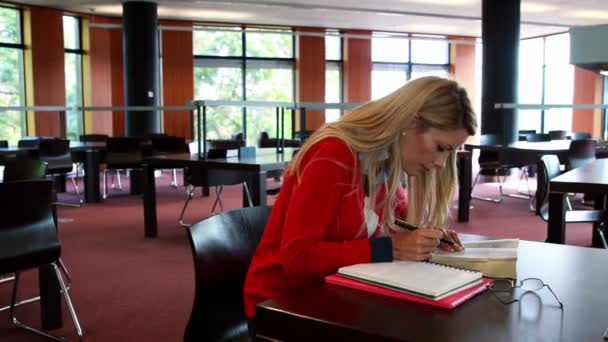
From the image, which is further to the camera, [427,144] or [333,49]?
[333,49]

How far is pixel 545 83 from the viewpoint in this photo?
1375cm

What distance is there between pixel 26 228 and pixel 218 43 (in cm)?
990

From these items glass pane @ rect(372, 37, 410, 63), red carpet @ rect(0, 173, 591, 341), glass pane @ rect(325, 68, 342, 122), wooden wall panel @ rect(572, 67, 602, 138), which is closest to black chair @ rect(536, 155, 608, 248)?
red carpet @ rect(0, 173, 591, 341)

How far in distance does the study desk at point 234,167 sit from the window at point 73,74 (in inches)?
250

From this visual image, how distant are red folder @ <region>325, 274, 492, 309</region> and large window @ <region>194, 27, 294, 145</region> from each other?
10802 mm

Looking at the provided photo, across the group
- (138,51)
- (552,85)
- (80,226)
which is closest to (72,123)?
(138,51)

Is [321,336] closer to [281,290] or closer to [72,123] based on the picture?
[281,290]

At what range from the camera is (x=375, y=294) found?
116 centimetres

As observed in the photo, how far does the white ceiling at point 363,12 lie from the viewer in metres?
9.81

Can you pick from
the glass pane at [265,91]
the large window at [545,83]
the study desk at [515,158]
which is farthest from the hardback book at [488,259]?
the large window at [545,83]

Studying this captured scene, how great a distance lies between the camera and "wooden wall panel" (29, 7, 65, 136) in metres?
10.0

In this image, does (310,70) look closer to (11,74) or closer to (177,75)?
(177,75)

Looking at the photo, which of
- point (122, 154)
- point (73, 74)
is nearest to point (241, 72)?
point (73, 74)

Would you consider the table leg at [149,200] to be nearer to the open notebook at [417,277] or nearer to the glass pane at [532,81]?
the open notebook at [417,277]
